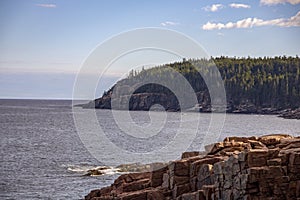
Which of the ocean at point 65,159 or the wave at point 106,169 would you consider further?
the wave at point 106,169

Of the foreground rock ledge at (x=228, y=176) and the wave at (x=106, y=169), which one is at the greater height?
the foreground rock ledge at (x=228, y=176)

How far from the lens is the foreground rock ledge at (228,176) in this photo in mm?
28719

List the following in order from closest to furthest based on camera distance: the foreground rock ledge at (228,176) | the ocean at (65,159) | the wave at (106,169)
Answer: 1. the foreground rock ledge at (228,176)
2. the ocean at (65,159)
3. the wave at (106,169)

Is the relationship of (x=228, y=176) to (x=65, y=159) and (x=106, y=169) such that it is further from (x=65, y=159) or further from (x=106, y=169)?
(x=65, y=159)

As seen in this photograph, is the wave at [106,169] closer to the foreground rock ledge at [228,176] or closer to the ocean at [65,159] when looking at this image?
the ocean at [65,159]

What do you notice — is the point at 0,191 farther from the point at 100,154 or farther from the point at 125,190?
the point at 100,154

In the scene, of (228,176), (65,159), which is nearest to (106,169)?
(65,159)

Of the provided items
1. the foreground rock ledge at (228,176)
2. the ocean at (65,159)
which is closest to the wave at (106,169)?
the ocean at (65,159)

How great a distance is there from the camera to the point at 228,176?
1188 inches

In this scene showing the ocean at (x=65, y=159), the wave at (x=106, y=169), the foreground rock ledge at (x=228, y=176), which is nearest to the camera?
the foreground rock ledge at (x=228, y=176)

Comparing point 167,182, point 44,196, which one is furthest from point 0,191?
point 167,182

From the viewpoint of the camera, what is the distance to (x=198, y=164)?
3428 centimetres

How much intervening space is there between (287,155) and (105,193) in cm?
1634

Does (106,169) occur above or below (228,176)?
below
